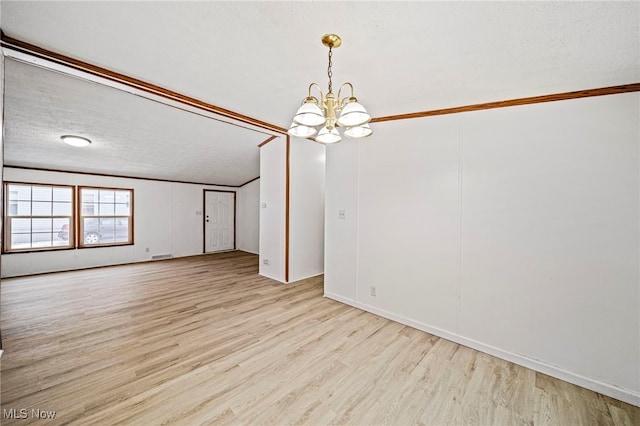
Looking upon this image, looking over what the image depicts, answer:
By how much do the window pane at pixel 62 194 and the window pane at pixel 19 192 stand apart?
35cm

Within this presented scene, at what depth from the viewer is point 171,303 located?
345 centimetres

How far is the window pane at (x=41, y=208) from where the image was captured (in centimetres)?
501

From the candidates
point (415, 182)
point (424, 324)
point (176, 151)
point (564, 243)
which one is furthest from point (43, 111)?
point (564, 243)

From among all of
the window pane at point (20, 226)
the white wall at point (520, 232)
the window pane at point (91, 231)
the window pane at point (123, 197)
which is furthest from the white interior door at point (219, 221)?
the white wall at point (520, 232)

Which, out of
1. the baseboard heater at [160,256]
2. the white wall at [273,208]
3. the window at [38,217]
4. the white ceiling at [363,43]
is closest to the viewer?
the white ceiling at [363,43]

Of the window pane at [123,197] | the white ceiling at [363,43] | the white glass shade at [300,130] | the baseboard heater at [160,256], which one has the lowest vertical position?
the baseboard heater at [160,256]

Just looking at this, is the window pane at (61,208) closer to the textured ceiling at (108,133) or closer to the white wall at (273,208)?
the textured ceiling at (108,133)

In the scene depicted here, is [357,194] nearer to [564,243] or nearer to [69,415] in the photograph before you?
[564,243]

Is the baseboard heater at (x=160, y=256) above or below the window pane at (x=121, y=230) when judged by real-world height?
below

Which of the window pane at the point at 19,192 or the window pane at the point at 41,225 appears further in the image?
the window pane at the point at 41,225

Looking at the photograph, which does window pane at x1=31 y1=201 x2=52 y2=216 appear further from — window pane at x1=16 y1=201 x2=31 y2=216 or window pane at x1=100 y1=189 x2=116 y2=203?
window pane at x1=100 y1=189 x2=116 y2=203

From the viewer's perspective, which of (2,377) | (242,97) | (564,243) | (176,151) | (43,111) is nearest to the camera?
(2,377)

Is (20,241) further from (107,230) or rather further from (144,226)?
(144,226)

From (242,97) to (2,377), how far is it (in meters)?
3.08
